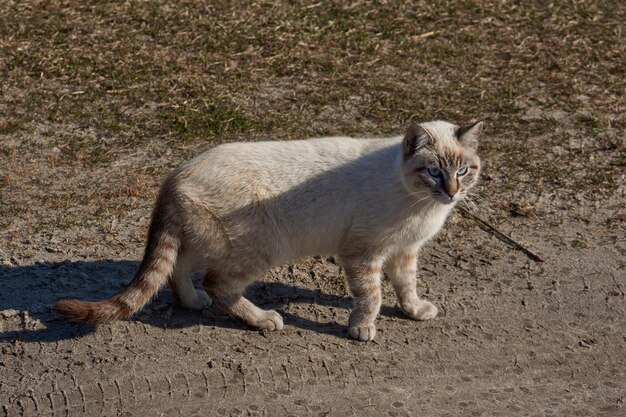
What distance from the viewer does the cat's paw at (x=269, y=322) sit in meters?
5.07

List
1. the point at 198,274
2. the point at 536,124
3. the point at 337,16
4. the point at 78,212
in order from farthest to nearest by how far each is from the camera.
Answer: the point at 337,16 < the point at 536,124 < the point at 78,212 < the point at 198,274

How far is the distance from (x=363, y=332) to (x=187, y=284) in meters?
1.00

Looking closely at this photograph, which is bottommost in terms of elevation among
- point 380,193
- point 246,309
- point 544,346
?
point 544,346

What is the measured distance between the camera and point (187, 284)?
5180mm

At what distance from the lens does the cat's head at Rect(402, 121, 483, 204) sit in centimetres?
489

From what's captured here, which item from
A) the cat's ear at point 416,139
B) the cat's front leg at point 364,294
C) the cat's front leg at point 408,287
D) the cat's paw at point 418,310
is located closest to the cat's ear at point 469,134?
the cat's ear at point 416,139

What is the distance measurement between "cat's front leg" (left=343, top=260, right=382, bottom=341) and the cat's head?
0.48m

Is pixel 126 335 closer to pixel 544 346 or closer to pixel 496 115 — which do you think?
pixel 544 346

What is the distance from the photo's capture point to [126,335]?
4953 millimetres

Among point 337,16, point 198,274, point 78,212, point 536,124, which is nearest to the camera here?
point 198,274

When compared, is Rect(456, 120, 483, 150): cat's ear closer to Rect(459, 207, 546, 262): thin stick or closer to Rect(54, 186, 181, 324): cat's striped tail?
Rect(459, 207, 546, 262): thin stick

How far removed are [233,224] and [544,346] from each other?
182 centimetres

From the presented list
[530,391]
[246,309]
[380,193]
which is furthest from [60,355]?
[530,391]

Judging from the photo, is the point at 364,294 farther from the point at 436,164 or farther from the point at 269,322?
the point at 436,164
